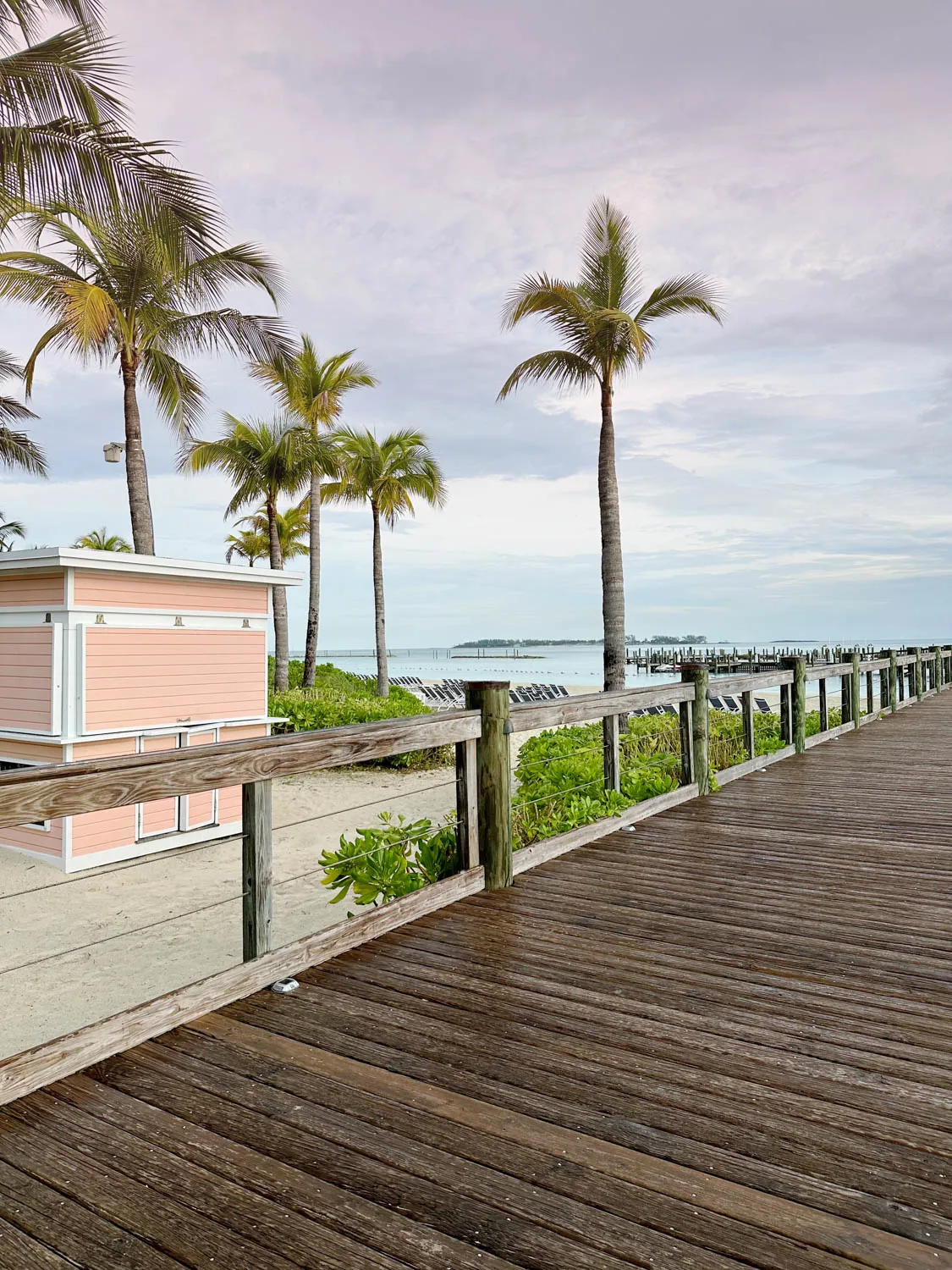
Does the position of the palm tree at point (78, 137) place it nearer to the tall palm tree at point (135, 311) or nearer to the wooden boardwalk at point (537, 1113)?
the tall palm tree at point (135, 311)

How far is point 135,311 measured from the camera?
1570 centimetres

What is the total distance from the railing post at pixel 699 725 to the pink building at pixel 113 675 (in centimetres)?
524

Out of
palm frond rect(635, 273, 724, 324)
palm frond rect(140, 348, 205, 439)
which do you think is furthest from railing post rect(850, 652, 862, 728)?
palm frond rect(140, 348, 205, 439)

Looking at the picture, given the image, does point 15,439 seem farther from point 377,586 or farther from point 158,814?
point 158,814

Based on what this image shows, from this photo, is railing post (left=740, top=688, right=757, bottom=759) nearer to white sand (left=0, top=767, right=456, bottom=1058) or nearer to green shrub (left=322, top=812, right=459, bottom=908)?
white sand (left=0, top=767, right=456, bottom=1058)

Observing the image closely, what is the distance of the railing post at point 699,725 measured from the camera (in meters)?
6.57

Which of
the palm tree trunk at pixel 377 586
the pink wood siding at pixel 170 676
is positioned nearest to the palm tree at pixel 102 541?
the palm tree trunk at pixel 377 586

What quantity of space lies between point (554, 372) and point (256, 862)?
48.0ft

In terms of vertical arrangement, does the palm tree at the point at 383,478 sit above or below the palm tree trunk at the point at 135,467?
above

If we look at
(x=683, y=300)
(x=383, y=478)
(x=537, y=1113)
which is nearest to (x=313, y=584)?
(x=383, y=478)

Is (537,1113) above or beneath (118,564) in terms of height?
beneath

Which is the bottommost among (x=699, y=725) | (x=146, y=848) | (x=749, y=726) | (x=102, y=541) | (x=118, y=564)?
(x=146, y=848)

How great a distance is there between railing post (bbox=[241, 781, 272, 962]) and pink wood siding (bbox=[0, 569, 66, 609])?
7.73 metres

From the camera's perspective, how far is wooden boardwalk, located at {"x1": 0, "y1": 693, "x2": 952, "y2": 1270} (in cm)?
173
